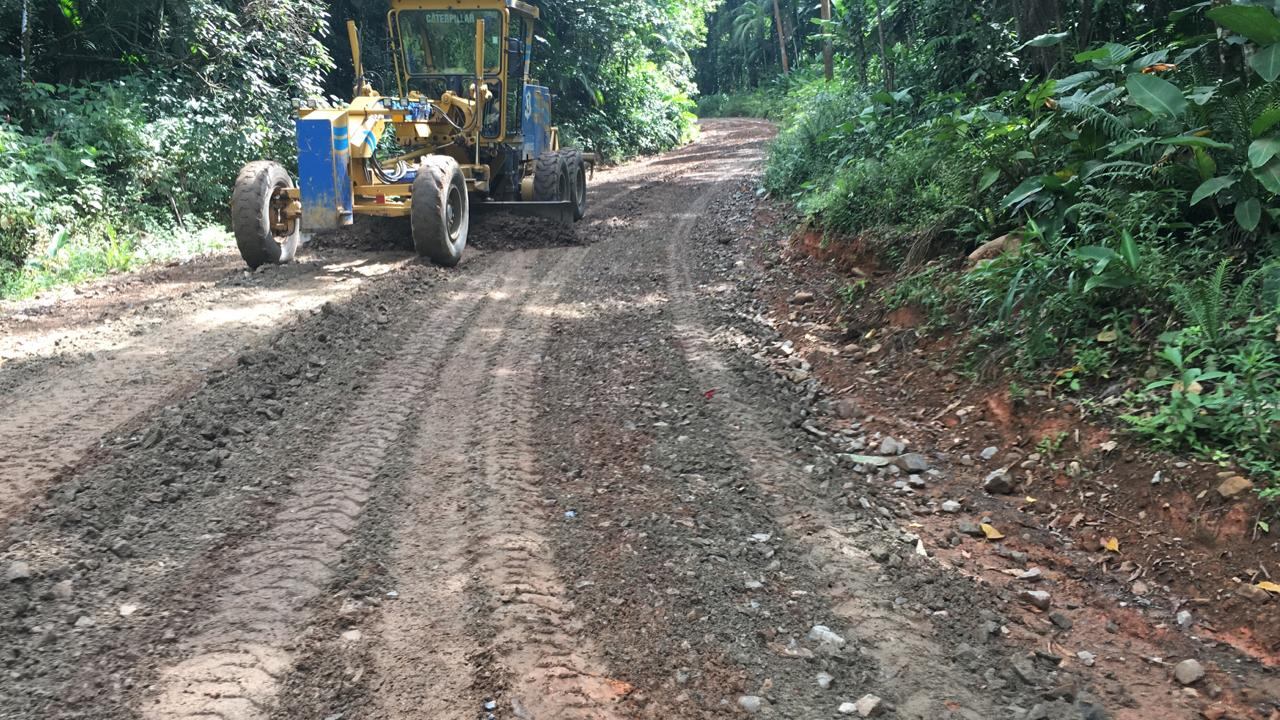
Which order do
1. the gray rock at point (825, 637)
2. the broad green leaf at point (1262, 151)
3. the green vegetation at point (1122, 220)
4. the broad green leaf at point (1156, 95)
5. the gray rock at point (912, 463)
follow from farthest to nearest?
the broad green leaf at point (1156, 95)
the broad green leaf at point (1262, 151)
the gray rock at point (912, 463)
the green vegetation at point (1122, 220)
the gray rock at point (825, 637)

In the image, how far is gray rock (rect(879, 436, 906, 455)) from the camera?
4973 millimetres

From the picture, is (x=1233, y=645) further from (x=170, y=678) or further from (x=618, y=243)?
(x=618, y=243)

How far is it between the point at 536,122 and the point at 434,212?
4715mm

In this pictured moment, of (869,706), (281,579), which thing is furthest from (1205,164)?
(281,579)

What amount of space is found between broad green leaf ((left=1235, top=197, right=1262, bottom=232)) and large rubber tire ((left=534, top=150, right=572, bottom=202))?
866cm

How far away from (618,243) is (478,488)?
7.43 m

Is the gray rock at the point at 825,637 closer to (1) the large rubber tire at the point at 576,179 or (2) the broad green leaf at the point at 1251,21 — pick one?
(2) the broad green leaf at the point at 1251,21

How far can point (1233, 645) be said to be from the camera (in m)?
3.28

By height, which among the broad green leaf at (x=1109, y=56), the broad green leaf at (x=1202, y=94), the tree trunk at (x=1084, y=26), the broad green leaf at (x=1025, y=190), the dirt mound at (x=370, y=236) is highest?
the tree trunk at (x=1084, y=26)

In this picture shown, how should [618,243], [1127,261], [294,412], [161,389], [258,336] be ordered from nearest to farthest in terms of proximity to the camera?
[1127,261]
[294,412]
[161,389]
[258,336]
[618,243]

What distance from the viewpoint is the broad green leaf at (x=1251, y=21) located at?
521 cm

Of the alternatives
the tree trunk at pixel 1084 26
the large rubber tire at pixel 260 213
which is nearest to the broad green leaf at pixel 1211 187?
the tree trunk at pixel 1084 26

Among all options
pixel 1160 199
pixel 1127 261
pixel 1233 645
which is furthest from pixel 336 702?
pixel 1160 199

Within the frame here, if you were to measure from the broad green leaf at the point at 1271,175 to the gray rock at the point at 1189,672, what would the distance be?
9.82 feet
